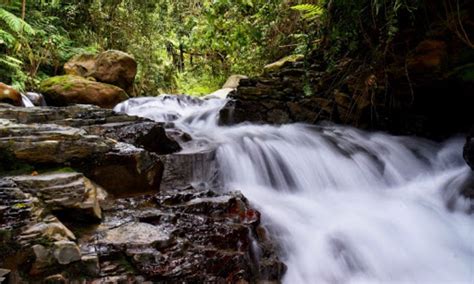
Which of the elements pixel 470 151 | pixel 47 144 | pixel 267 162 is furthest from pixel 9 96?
A: pixel 470 151

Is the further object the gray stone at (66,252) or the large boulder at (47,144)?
the large boulder at (47,144)

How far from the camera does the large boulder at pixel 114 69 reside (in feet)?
27.3

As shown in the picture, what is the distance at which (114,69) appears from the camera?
27.6 ft

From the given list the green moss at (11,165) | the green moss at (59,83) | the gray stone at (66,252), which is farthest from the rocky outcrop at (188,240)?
the green moss at (59,83)

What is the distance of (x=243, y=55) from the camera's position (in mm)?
9281

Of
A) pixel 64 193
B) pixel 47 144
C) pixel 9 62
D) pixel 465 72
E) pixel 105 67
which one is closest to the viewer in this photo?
pixel 64 193

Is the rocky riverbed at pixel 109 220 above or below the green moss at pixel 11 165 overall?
below

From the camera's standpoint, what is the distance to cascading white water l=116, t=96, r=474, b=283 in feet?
8.84

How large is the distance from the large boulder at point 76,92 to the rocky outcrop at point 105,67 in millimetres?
634

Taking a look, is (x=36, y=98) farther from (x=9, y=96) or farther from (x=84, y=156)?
(x=84, y=156)

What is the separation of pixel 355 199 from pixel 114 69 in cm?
664

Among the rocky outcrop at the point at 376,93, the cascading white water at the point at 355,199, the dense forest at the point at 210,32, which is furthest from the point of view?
the rocky outcrop at the point at 376,93

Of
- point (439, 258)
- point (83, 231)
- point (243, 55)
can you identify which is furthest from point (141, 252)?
point (243, 55)

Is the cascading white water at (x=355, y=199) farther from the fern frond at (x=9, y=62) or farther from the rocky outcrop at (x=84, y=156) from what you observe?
the fern frond at (x=9, y=62)
